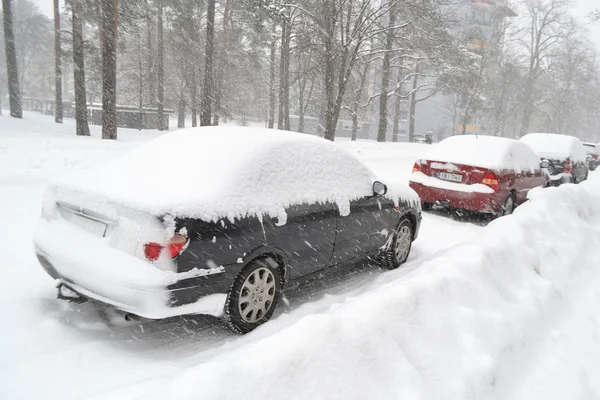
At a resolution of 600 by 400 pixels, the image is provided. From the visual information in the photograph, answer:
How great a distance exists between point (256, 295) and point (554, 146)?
1359 cm

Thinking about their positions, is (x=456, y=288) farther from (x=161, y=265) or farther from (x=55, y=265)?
(x=55, y=265)

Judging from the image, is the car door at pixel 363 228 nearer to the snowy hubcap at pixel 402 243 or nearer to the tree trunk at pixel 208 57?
the snowy hubcap at pixel 402 243

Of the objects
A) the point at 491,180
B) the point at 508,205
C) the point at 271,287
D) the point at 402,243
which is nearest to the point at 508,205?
the point at 508,205

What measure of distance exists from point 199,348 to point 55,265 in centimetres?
129

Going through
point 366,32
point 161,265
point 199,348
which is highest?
point 366,32

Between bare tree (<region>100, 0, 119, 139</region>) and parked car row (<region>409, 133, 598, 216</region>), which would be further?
bare tree (<region>100, 0, 119, 139</region>)

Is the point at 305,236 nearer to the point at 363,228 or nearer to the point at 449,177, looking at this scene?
the point at 363,228

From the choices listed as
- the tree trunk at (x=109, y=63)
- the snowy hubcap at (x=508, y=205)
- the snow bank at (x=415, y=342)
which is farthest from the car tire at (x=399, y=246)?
the tree trunk at (x=109, y=63)

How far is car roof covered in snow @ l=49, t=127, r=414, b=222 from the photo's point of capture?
122 inches

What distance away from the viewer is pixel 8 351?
9.46 feet

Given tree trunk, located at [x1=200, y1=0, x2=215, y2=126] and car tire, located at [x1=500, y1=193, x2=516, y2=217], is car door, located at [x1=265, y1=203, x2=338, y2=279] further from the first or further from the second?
tree trunk, located at [x1=200, y1=0, x2=215, y2=126]

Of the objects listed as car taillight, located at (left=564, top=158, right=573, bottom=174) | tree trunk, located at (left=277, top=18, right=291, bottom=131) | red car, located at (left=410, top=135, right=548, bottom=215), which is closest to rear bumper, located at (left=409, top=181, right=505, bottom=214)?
red car, located at (left=410, top=135, right=548, bottom=215)

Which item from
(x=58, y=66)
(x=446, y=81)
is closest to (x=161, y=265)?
(x=58, y=66)

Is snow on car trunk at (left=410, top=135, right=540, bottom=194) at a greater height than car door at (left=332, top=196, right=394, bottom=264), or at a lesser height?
greater
